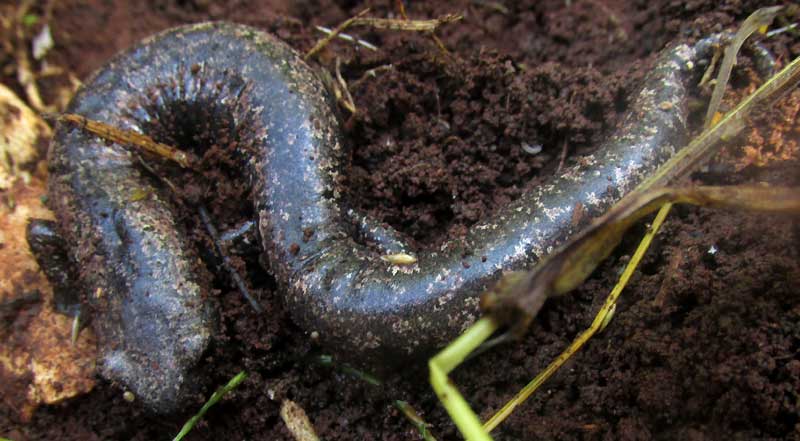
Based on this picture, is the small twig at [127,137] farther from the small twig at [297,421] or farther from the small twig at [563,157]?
the small twig at [563,157]

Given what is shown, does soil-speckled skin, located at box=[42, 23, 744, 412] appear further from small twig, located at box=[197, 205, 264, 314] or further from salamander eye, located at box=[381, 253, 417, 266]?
small twig, located at box=[197, 205, 264, 314]

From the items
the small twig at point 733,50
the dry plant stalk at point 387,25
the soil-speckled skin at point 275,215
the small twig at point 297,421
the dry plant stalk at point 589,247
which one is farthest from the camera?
Result: the dry plant stalk at point 387,25

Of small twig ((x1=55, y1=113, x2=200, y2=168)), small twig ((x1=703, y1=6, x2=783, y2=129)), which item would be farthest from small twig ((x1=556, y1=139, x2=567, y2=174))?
small twig ((x1=55, y1=113, x2=200, y2=168))

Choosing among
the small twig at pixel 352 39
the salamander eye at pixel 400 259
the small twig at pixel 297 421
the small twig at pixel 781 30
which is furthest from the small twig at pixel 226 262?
the small twig at pixel 781 30

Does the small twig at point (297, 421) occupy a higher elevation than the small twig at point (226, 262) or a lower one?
lower

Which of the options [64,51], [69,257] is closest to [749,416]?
[69,257]

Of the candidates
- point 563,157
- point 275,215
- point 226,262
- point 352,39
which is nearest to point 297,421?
point 226,262

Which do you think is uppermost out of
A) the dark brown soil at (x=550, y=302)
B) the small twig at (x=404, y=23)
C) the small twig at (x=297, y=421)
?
the small twig at (x=404, y=23)
